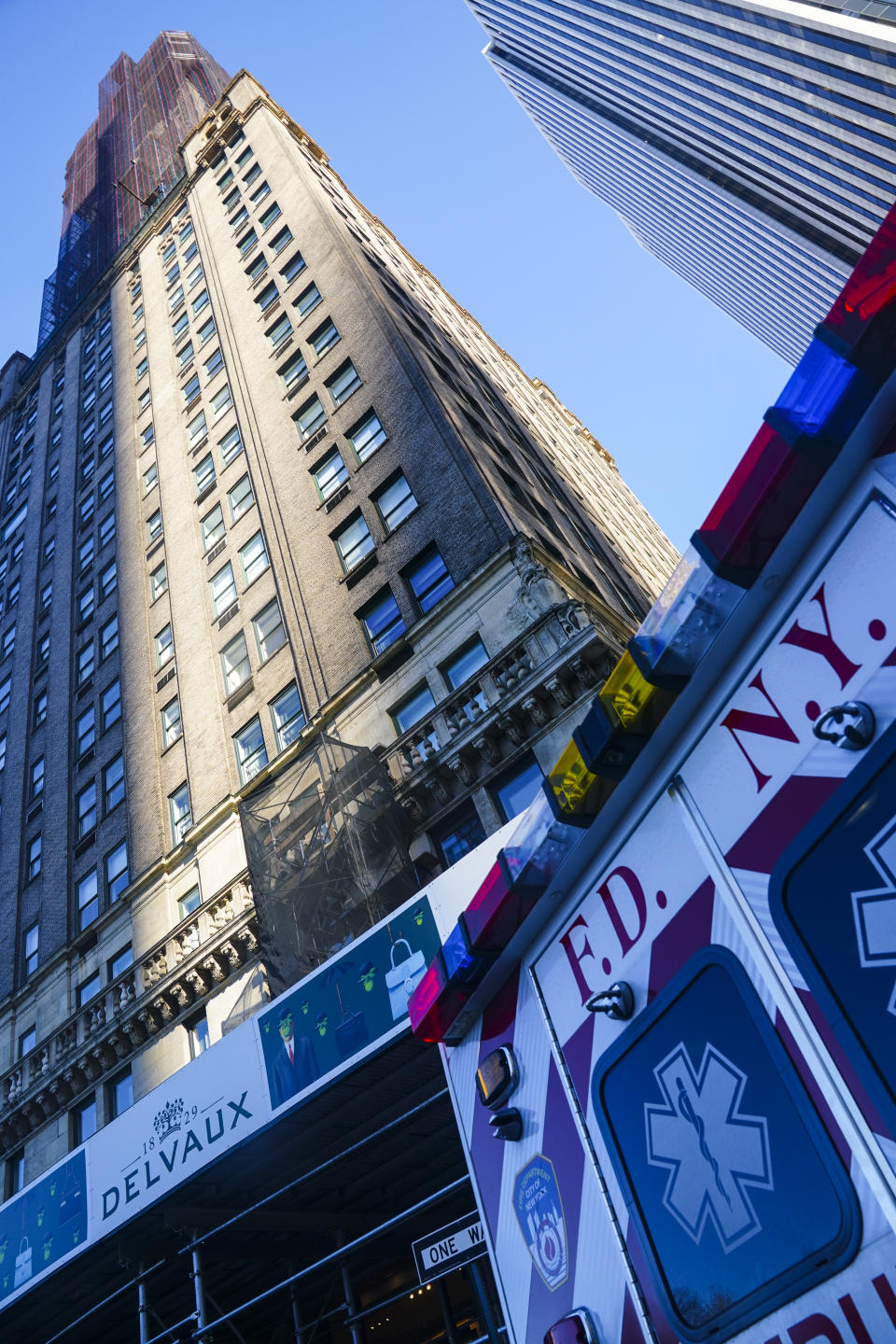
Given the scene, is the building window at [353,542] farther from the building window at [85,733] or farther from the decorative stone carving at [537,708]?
the building window at [85,733]

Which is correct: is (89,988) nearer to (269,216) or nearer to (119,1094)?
(119,1094)

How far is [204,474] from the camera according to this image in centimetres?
3834

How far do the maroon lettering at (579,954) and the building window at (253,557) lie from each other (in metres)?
25.0

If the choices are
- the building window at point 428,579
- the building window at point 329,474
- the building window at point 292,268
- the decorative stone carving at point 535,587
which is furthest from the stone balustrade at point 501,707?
the building window at point 292,268

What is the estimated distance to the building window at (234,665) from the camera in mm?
29625

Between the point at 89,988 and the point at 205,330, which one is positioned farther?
the point at 205,330

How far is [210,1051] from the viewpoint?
15617 mm

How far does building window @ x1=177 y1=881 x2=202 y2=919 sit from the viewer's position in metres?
25.2

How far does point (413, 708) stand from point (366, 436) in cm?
1114

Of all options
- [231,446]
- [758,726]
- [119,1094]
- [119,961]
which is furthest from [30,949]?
[758,726]

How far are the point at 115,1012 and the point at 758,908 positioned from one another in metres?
22.0

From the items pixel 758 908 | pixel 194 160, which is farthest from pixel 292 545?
pixel 194 160

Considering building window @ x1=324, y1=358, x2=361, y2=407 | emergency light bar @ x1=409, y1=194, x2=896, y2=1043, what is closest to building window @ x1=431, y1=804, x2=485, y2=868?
emergency light bar @ x1=409, y1=194, x2=896, y2=1043

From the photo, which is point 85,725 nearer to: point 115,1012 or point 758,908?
point 115,1012
